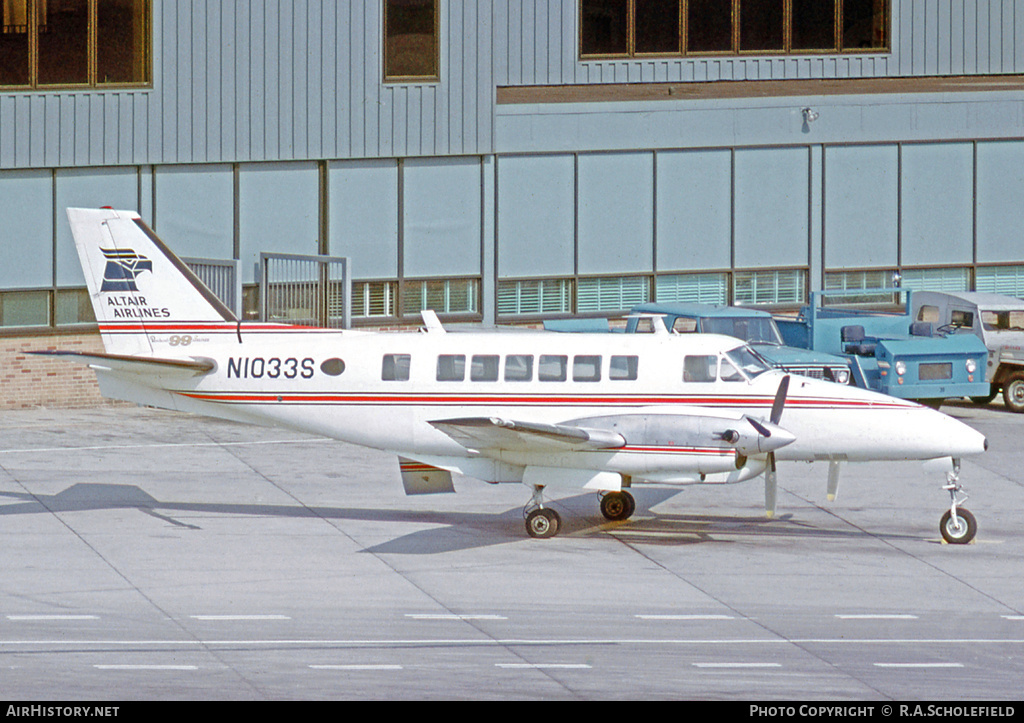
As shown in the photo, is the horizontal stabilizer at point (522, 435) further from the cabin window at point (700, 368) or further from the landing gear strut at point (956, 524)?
the landing gear strut at point (956, 524)

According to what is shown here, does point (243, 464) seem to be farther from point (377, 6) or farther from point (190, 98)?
point (377, 6)

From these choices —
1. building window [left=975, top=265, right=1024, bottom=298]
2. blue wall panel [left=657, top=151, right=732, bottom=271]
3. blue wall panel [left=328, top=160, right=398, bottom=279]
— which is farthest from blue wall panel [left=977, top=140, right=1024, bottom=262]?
blue wall panel [left=328, top=160, right=398, bottom=279]

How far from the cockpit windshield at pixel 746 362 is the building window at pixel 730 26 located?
1649 cm

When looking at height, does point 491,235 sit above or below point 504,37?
below

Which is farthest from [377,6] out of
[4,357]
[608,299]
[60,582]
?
[60,582]

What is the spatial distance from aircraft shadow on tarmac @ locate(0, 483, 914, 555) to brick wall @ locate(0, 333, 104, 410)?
28.1 ft

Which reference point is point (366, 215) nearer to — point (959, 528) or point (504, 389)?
point (504, 389)

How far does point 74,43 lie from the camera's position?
106 feet

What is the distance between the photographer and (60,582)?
18.6 meters

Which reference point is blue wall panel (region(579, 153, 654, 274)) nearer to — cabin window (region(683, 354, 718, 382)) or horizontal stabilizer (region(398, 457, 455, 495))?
horizontal stabilizer (region(398, 457, 455, 495))

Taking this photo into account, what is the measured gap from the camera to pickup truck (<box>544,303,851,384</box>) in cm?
2853

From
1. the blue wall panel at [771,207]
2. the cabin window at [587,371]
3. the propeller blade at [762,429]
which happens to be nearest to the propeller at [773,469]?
the propeller blade at [762,429]

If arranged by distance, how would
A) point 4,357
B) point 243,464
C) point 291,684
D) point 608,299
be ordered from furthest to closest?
point 608,299, point 4,357, point 243,464, point 291,684

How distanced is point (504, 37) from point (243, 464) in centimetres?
1370
